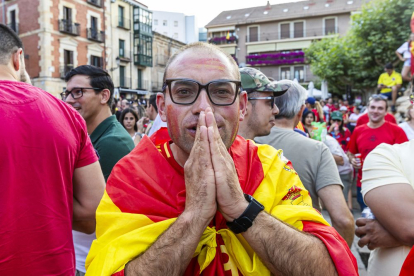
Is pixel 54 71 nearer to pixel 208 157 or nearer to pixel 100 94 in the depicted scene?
pixel 100 94

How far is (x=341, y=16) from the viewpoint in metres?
40.9

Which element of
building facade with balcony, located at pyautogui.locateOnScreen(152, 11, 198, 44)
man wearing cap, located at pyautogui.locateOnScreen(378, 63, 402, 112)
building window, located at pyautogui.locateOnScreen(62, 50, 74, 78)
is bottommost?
man wearing cap, located at pyautogui.locateOnScreen(378, 63, 402, 112)

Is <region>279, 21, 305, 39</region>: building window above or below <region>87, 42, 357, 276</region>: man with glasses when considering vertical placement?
above

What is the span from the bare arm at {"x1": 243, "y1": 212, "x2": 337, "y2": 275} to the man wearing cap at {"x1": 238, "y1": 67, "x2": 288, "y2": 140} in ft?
4.51

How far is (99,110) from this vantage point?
10.2ft

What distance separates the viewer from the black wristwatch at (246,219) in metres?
1.35

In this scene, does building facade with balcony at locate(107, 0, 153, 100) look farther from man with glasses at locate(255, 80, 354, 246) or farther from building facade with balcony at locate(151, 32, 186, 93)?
man with glasses at locate(255, 80, 354, 246)

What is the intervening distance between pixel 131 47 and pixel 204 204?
32506 mm

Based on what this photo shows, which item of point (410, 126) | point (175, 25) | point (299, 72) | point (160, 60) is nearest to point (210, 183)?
point (410, 126)

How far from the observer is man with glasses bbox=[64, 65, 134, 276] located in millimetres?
2654

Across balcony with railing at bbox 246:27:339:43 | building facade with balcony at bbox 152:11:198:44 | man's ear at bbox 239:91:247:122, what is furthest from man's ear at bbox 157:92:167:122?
building facade with balcony at bbox 152:11:198:44

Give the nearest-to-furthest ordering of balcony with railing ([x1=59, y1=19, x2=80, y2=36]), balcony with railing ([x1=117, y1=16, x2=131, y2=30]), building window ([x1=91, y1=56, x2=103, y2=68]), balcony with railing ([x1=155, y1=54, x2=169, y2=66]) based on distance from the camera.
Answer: balcony with railing ([x1=59, y1=19, x2=80, y2=36]), building window ([x1=91, y1=56, x2=103, y2=68]), balcony with railing ([x1=117, y1=16, x2=131, y2=30]), balcony with railing ([x1=155, y1=54, x2=169, y2=66])

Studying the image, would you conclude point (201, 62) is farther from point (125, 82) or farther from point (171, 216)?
point (125, 82)

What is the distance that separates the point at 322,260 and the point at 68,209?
130 cm
